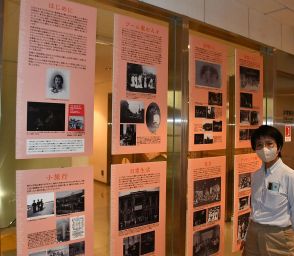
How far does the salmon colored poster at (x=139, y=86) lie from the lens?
224 cm

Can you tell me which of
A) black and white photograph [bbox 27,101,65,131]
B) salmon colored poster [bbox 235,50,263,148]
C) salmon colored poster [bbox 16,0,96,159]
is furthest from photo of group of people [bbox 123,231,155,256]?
salmon colored poster [bbox 235,50,263,148]

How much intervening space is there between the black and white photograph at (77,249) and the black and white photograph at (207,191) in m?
1.13

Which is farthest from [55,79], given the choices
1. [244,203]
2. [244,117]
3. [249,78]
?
[244,203]

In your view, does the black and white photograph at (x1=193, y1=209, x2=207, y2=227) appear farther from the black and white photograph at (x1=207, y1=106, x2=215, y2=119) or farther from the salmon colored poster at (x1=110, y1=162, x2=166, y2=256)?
the black and white photograph at (x1=207, y1=106, x2=215, y2=119)

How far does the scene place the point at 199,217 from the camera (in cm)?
279

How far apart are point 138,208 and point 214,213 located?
0.94 m

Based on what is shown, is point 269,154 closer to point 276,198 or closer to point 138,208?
point 276,198

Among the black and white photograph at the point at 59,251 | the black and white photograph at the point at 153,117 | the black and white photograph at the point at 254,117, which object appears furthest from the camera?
the black and white photograph at the point at 254,117

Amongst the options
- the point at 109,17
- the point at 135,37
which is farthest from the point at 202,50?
the point at 109,17

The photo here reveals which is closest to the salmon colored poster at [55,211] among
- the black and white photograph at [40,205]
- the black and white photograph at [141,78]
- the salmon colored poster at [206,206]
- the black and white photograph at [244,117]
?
the black and white photograph at [40,205]

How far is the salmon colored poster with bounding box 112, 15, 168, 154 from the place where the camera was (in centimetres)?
224

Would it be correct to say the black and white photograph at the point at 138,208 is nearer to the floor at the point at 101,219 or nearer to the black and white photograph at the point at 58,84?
the floor at the point at 101,219

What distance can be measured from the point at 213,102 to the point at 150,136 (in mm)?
846

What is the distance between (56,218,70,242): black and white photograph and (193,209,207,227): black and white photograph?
4.08ft
